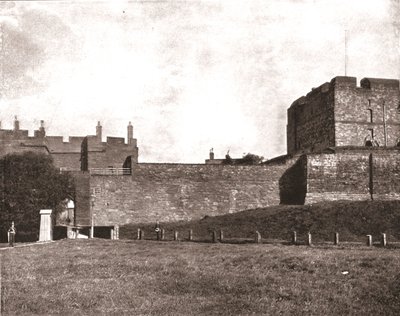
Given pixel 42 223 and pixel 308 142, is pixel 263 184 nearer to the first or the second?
pixel 308 142

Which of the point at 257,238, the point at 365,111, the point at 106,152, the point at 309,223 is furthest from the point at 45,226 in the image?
the point at 106,152

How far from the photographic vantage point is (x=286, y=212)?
32.5 metres

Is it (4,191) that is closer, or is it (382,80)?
(4,191)

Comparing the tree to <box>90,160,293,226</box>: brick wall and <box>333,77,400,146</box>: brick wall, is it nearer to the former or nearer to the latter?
<box>90,160,293,226</box>: brick wall

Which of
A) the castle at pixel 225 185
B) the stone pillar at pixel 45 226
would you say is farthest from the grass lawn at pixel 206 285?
the castle at pixel 225 185

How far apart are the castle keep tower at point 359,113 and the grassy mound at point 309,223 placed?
11.5 meters

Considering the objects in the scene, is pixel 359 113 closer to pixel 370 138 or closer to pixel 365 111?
pixel 365 111

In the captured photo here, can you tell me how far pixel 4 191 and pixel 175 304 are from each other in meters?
27.5

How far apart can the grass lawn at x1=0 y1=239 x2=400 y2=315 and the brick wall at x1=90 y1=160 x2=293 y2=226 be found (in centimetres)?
2094

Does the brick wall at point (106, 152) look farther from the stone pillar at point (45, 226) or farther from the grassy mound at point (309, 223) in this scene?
the stone pillar at point (45, 226)

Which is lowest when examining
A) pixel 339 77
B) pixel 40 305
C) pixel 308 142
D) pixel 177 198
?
pixel 40 305

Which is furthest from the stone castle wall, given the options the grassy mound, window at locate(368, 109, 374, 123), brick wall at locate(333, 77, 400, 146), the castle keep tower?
window at locate(368, 109, 374, 123)

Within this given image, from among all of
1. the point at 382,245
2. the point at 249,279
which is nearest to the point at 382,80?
the point at 382,245

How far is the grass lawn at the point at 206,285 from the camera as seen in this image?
10.2 metres
